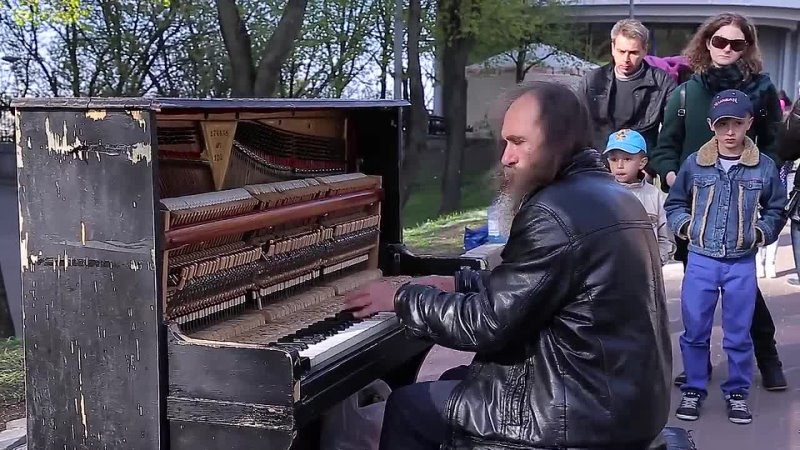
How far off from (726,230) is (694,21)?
→ 2793 cm

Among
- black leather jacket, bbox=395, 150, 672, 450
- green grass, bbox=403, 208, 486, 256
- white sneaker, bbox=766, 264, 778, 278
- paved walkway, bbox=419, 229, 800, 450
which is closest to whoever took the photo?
black leather jacket, bbox=395, 150, 672, 450

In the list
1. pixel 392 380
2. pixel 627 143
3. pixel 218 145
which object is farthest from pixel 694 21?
pixel 218 145

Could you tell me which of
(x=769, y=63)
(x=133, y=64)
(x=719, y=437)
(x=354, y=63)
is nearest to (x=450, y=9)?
(x=354, y=63)

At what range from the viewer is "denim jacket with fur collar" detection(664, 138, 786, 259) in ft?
14.8

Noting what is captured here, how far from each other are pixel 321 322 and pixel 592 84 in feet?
8.74

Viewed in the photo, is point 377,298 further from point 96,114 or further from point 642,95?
point 642,95

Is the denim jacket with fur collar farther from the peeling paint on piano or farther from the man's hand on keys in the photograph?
the peeling paint on piano

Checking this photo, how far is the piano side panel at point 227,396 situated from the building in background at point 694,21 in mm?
24508

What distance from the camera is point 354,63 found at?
21.3 metres

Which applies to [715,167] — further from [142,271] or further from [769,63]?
[769,63]

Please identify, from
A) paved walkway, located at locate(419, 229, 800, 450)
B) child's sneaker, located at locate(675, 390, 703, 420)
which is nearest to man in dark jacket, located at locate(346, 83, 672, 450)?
paved walkway, located at locate(419, 229, 800, 450)

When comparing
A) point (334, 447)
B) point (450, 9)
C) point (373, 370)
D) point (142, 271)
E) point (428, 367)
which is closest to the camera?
point (142, 271)

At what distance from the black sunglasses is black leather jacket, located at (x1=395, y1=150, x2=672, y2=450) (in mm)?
2662

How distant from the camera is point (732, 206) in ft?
14.8
